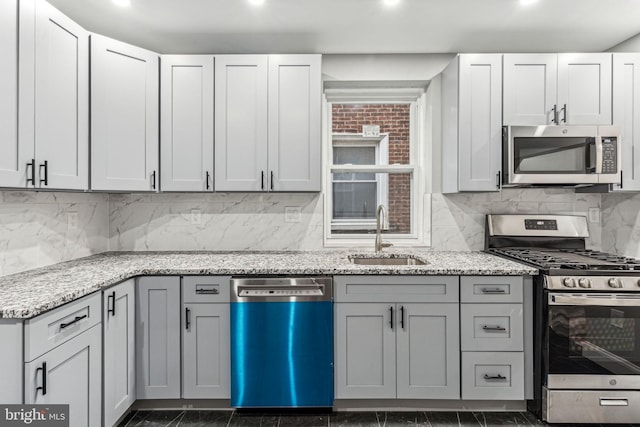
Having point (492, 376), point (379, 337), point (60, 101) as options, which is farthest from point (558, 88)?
point (60, 101)

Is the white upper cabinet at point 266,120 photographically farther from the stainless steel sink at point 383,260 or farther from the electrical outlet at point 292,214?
the stainless steel sink at point 383,260

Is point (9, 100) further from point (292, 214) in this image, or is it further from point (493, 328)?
point (493, 328)

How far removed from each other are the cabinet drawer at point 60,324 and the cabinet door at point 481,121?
2.31 meters

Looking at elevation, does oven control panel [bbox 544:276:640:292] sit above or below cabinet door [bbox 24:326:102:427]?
above

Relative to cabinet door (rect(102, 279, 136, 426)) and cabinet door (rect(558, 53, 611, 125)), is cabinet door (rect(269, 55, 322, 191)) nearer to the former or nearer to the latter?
cabinet door (rect(102, 279, 136, 426))

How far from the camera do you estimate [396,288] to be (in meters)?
2.28

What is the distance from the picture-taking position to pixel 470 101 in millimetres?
2607

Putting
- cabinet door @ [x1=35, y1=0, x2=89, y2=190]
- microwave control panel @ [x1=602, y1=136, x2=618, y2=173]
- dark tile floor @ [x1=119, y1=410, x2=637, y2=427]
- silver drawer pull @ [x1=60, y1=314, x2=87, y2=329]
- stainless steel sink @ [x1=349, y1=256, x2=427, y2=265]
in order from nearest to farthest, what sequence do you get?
silver drawer pull @ [x1=60, y1=314, x2=87, y2=329] < cabinet door @ [x1=35, y1=0, x2=89, y2=190] < dark tile floor @ [x1=119, y1=410, x2=637, y2=427] < microwave control panel @ [x1=602, y1=136, x2=618, y2=173] < stainless steel sink @ [x1=349, y1=256, x2=427, y2=265]

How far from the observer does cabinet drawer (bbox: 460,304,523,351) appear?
2268mm

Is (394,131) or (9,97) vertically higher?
(394,131)

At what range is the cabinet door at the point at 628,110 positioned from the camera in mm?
2564

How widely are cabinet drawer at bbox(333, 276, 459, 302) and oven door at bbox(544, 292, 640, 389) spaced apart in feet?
1.81

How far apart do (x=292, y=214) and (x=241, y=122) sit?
793 mm

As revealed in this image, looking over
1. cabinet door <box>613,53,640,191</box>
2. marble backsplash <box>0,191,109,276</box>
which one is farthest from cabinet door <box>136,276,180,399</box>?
cabinet door <box>613,53,640,191</box>
